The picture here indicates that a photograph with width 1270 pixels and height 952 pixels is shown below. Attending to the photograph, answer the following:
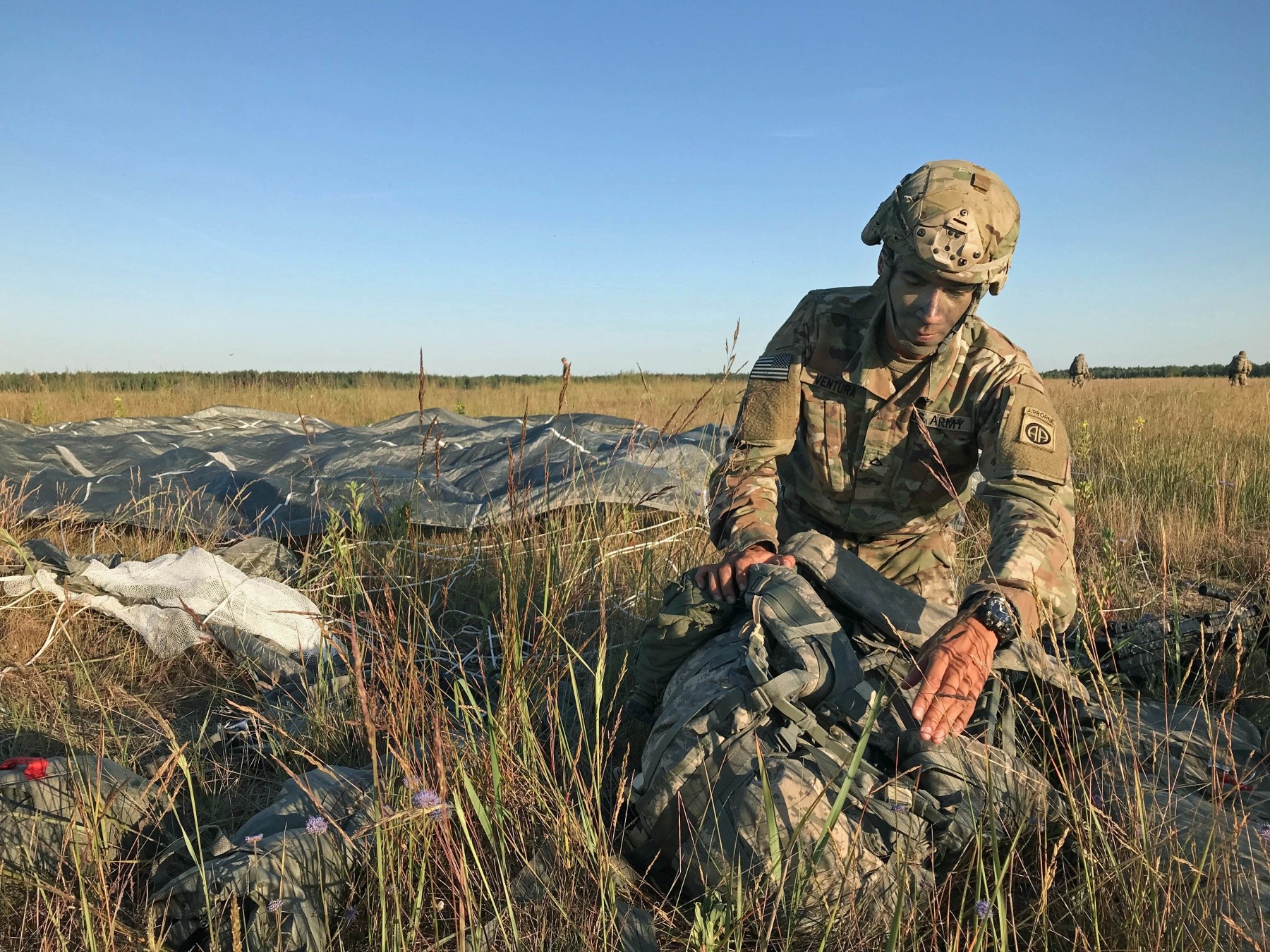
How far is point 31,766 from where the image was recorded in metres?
1.86

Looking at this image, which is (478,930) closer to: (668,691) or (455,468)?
(668,691)

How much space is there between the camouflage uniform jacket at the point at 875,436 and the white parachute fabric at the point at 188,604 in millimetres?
1673

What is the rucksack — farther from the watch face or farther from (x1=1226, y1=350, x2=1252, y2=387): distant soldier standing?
(x1=1226, y1=350, x2=1252, y2=387): distant soldier standing

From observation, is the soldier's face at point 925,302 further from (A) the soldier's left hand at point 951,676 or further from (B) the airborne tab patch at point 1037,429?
(A) the soldier's left hand at point 951,676

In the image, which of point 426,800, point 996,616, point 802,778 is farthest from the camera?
point 996,616

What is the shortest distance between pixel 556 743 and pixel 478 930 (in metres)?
0.88

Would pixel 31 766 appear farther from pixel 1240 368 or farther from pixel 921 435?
pixel 1240 368

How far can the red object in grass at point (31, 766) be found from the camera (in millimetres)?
1852

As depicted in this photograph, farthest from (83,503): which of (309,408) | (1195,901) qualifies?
(309,408)

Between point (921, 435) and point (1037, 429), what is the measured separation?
41 cm

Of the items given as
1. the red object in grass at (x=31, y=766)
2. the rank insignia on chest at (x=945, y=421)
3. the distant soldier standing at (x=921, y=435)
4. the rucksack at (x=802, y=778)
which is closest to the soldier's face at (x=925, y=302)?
the distant soldier standing at (x=921, y=435)

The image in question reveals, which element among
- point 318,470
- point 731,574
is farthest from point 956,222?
point 318,470

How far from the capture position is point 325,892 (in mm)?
1604

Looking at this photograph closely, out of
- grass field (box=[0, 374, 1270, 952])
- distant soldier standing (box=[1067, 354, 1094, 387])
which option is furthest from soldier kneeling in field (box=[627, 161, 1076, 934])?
distant soldier standing (box=[1067, 354, 1094, 387])
